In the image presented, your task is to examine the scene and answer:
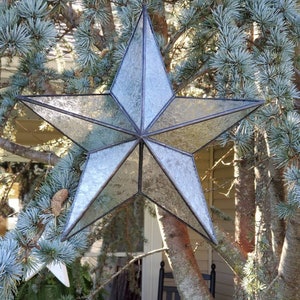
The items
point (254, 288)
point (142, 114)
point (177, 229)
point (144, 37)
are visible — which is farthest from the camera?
point (177, 229)

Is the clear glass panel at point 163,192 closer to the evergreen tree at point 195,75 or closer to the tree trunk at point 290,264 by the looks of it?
the evergreen tree at point 195,75

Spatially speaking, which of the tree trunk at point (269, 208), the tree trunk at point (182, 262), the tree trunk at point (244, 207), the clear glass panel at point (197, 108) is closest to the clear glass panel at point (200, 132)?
the clear glass panel at point (197, 108)

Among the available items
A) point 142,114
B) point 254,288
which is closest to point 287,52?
point 142,114

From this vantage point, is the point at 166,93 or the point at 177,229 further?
the point at 177,229

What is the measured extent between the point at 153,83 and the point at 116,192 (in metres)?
0.23

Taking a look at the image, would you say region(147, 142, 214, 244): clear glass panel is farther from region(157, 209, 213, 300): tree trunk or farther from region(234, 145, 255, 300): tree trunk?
region(234, 145, 255, 300): tree trunk

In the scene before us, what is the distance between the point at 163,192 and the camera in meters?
1.12

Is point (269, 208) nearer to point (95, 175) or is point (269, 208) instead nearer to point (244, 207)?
point (244, 207)

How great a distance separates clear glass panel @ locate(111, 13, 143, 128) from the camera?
3.61ft

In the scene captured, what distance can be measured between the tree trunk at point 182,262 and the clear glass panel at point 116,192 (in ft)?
2.80

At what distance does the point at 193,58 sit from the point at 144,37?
473 mm

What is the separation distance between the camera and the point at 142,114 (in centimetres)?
105

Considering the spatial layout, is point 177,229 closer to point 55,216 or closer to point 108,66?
point 108,66

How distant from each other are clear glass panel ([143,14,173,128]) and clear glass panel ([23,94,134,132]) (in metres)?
0.06
